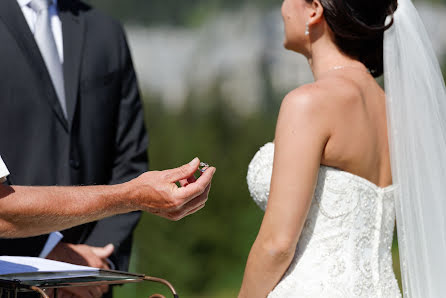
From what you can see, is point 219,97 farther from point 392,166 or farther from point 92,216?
point 92,216

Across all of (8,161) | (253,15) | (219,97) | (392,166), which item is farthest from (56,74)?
(253,15)

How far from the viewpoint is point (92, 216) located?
7.31ft

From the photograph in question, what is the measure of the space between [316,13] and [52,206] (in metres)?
1.55

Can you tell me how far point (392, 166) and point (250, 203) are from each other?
4537 mm

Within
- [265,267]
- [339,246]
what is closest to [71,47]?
[265,267]

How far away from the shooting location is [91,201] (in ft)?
7.23

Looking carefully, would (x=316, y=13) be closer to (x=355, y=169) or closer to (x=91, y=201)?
(x=355, y=169)

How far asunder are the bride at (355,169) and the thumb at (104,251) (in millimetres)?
629

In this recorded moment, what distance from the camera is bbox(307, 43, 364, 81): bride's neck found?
310 cm

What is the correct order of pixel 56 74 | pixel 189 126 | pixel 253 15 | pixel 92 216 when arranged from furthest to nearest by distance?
pixel 253 15, pixel 189 126, pixel 56 74, pixel 92 216

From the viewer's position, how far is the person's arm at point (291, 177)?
2.72 meters

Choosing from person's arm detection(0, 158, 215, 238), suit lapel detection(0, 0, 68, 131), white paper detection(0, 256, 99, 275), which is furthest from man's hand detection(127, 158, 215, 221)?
suit lapel detection(0, 0, 68, 131)

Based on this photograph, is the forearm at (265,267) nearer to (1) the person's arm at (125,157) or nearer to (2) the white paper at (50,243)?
(1) the person's arm at (125,157)

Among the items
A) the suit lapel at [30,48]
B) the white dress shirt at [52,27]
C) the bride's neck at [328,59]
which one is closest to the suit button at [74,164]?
the suit lapel at [30,48]
